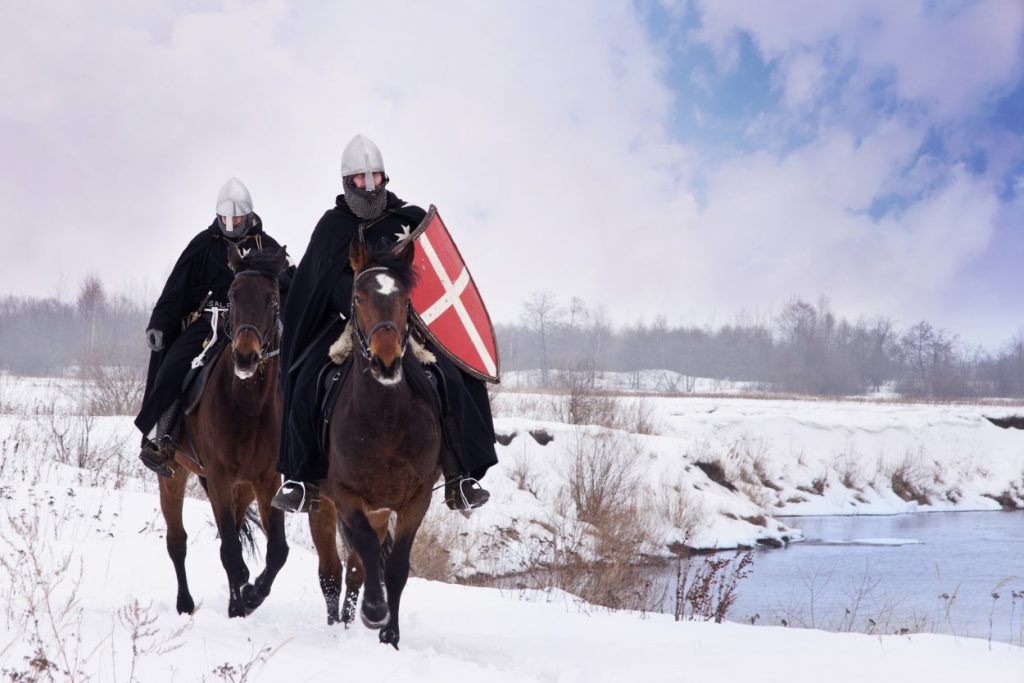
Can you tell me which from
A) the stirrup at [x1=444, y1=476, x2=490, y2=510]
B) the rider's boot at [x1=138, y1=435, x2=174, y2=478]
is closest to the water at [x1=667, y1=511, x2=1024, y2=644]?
the stirrup at [x1=444, y1=476, x2=490, y2=510]

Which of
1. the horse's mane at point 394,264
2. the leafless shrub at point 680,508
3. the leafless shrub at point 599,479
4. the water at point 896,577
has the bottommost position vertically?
the water at point 896,577

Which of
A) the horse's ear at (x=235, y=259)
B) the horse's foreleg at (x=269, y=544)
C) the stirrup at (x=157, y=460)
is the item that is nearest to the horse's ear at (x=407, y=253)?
the horse's ear at (x=235, y=259)

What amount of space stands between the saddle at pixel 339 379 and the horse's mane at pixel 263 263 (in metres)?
1.11

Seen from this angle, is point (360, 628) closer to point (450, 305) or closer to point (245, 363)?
point (245, 363)

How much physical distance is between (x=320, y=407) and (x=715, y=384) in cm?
7008

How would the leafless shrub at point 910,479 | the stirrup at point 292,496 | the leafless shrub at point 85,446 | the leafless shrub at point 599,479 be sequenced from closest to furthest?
the stirrup at point 292,496
the leafless shrub at point 85,446
the leafless shrub at point 599,479
the leafless shrub at point 910,479

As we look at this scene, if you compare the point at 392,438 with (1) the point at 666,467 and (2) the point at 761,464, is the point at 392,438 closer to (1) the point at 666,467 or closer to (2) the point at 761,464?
(1) the point at 666,467

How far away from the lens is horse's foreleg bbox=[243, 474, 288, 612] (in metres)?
→ 5.96

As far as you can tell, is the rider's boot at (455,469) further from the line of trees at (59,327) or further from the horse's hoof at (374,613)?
the line of trees at (59,327)

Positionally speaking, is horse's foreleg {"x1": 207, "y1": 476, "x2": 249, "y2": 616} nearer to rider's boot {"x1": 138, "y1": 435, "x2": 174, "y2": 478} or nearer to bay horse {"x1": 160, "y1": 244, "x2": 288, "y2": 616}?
bay horse {"x1": 160, "y1": 244, "x2": 288, "y2": 616}

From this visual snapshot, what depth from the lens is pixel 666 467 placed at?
2225cm

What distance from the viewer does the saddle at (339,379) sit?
5.29 meters

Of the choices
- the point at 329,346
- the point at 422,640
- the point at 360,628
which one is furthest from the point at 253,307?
the point at 422,640

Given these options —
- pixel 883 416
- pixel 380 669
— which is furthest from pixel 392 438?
pixel 883 416
